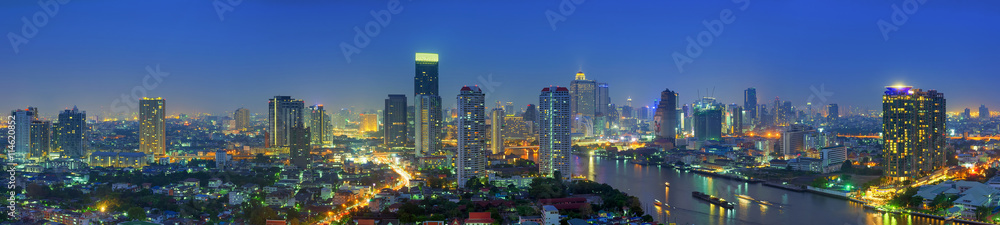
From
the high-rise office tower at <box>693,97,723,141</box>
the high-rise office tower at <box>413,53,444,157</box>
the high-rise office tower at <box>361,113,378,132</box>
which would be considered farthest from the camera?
the high-rise office tower at <box>361,113,378,132</box>

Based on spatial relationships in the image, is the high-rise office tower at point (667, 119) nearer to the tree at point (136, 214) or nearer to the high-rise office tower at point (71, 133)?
the high-rise office tower at point (71, 133)

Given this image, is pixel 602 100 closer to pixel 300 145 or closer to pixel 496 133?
pixel 496 133

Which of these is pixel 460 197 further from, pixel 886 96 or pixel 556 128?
pixel 886 96

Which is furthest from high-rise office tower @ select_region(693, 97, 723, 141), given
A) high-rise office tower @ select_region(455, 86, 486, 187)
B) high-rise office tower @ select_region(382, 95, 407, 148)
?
high-rise office tower @ select_region(455, 86, 486, 187)

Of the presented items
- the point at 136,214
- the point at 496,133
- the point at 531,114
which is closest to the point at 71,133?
the point at 136,214

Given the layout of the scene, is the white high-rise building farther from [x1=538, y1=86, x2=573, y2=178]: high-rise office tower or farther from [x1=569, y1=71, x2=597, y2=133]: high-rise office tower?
[x1=569, y1=71, x2=597, y2=133]: high-rise office tower

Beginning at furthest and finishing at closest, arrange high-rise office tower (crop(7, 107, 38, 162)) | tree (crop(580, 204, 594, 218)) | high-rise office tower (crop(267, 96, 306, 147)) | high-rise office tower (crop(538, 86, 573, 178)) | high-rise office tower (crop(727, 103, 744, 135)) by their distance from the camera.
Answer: high-rise office tower (crop(727, 103, 744, 135))
high-rise office tower (crop(267, 96, 306, 147))
high-rise office tower (crop(7, 107, 38, 162))
high-rise office tower (crop(538, 86, 573, 178))
tree (crop(580, 204, 594, 218))
